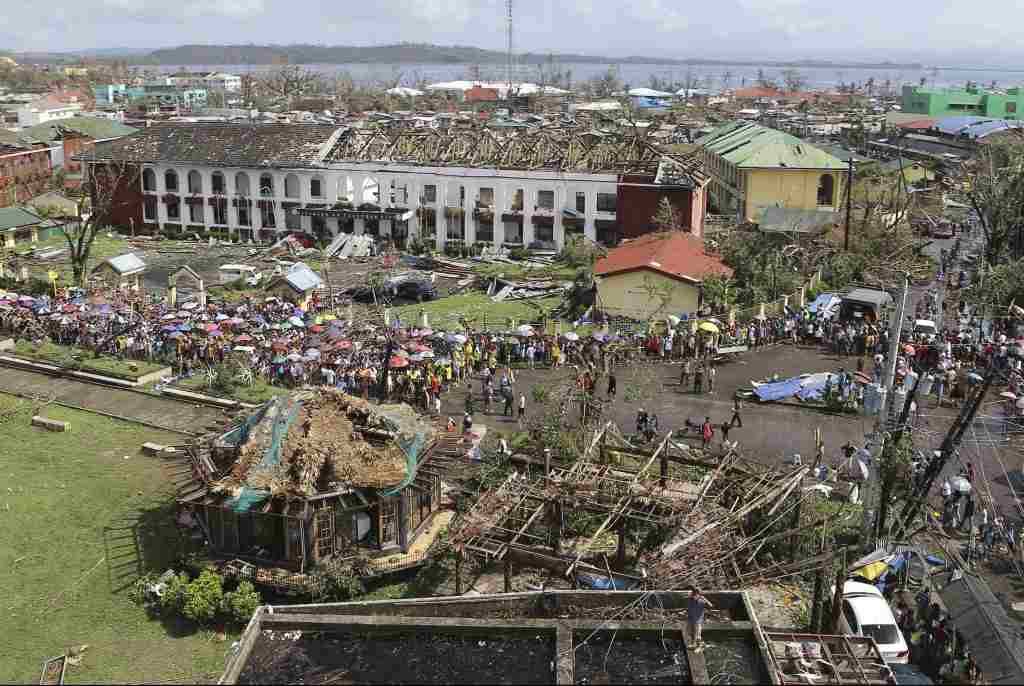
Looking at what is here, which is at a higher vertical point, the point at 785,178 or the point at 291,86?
the point at 291,86

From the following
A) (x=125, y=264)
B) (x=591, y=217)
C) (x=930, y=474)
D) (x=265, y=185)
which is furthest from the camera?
(x=265, y=185)

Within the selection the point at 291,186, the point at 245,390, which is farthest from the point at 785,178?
the point at 245,390

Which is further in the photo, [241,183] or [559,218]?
[241,183]

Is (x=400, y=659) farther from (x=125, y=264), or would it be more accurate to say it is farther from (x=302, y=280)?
(x=125, y=264)

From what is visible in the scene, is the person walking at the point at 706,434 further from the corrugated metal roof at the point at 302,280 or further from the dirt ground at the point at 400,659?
the corrugated metal roof at the point at 302,280

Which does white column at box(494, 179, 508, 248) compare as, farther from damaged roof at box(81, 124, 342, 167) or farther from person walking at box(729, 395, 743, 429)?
person walking at box(729, 395, 743, 429)

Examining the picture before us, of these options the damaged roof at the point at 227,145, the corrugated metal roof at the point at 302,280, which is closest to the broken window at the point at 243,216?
the damaged roof at the point at 227,145
